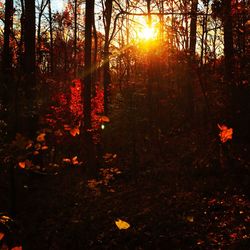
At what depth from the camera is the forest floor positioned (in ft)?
24.5

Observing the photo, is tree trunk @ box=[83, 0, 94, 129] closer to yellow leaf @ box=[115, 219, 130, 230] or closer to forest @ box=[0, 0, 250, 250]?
forest @ box=[0, 0, 250, 250]

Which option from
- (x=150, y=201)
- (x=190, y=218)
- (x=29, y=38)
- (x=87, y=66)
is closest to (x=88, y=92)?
(x=87, y=66)

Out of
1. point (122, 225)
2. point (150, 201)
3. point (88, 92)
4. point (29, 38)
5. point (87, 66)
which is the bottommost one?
point (122, 225)

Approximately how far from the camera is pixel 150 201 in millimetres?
9750

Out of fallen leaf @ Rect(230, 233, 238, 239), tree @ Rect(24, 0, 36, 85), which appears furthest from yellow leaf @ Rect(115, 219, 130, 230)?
tree @ Rect(24, 0, 36, 85)

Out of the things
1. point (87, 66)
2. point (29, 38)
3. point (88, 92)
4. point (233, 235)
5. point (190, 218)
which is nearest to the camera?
point (233, 235)

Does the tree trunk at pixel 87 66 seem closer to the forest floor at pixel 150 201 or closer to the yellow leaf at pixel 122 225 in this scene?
the forest floor at pixel 150 201

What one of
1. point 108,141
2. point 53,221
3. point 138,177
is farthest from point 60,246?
point 108,141

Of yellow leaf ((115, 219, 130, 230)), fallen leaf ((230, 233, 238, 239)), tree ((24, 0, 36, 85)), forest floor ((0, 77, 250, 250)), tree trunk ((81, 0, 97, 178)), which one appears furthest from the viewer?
tree trunk ((81, 0, 97, 178))

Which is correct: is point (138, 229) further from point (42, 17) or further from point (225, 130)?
point (42, 17)

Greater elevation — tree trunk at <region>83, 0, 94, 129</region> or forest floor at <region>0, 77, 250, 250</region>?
tree trunk at <region>83, 0, 94, 129</region>

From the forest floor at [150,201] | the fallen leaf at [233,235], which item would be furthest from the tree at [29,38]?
the fallen leaf at [233,235]

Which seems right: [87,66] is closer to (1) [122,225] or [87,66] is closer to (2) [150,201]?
(2) [150,201]

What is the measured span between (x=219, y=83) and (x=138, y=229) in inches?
294
